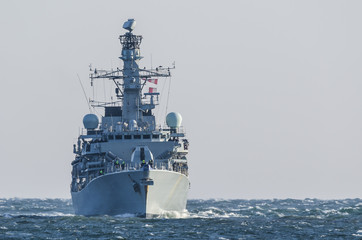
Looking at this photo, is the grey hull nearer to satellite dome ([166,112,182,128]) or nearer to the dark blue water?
the dark blue water

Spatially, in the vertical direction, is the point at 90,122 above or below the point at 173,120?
below

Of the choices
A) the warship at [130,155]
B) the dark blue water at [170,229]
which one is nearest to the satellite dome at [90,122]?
the warship at [130,155]

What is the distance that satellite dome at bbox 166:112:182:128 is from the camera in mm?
82875

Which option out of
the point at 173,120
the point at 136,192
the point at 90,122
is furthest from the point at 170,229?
the point at 90,122

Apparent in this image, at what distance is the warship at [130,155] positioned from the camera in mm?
68875

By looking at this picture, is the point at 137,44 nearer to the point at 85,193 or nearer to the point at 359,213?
the point at 85,193

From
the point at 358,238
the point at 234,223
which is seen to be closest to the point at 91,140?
the point at 234,223

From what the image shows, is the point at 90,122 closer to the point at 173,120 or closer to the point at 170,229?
the point at 173,120

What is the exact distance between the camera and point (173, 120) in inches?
3265

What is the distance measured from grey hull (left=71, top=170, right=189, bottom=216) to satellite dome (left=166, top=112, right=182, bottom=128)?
29.7ft

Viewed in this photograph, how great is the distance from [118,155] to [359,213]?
85.9ft

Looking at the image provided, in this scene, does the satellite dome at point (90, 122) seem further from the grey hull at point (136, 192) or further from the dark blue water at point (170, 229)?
the dark blue water at point (170, 229)

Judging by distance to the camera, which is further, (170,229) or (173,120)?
(173,120)

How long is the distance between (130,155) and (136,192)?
7737 millimetres
